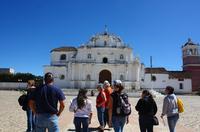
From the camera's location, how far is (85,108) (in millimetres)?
7164

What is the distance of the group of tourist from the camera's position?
19.1 ft

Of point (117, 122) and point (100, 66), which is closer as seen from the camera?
point (117, 122)

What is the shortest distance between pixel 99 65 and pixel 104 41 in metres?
5.02

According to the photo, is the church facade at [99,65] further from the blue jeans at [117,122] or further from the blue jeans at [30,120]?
the blue jeans at [117,122]

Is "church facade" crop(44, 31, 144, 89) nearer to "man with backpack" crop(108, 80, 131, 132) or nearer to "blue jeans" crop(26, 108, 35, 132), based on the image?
"blue jeans" crop(26, 108, 35, 132)

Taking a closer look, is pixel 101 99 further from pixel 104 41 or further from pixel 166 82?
pixel 166 82

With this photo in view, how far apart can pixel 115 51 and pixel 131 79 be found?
6.44m

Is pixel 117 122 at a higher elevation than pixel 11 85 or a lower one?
lower

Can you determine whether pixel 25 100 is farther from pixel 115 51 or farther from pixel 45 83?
pixel 115 51

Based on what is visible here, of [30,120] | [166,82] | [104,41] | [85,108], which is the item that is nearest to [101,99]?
[30,120]

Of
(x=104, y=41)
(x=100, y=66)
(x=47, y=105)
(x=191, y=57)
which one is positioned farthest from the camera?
(x=191, y=57)

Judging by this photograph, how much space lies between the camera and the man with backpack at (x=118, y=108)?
272 inches

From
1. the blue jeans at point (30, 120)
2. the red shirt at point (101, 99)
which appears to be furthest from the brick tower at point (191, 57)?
the blue jeans at point (30, 120)

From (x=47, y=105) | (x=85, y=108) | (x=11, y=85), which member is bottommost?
(x=85, y=108)
